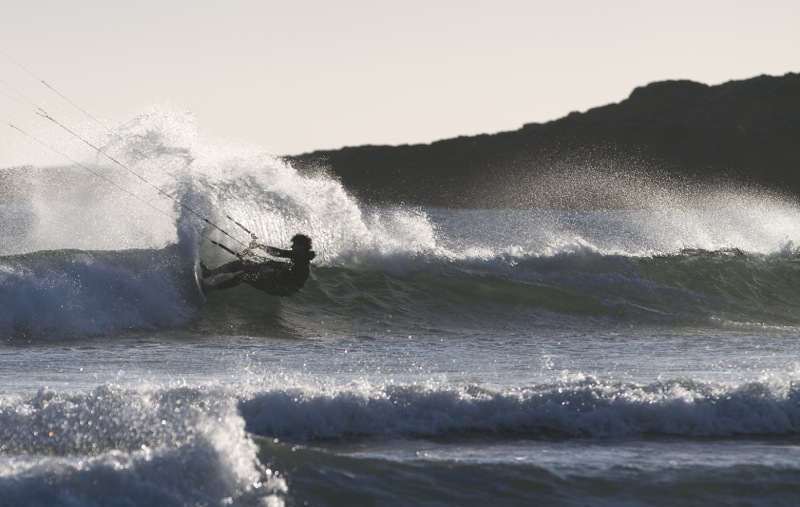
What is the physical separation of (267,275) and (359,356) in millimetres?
4310

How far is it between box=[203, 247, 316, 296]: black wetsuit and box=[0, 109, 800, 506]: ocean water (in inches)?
15.9

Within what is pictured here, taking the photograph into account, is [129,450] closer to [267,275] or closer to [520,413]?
[520,413]

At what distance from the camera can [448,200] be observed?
10169cm

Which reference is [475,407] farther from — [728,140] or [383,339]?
[728,140]

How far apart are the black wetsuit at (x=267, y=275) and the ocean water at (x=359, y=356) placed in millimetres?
404

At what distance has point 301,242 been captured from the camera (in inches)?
722

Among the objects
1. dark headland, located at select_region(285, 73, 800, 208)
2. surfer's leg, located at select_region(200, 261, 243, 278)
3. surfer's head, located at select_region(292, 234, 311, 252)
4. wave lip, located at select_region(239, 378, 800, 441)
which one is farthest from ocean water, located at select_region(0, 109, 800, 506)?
dark headland, located at select_region(285, 73, 800, 208)

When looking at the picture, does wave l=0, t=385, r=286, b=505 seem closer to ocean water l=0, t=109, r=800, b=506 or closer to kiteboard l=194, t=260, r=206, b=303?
ocean water l=0, t=109, r=800, b=506

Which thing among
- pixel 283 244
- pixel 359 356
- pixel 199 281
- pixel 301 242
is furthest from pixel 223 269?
pixel 359 356

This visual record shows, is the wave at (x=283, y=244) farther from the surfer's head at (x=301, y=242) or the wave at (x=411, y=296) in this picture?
the surfer's head at (x=301, y=242)

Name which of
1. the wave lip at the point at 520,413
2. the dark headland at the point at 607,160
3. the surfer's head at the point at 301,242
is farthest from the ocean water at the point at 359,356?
the dark headland at the point at 607,160

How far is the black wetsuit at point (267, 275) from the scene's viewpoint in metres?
18.9

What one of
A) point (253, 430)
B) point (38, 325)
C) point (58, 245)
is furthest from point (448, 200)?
point (253, 430)

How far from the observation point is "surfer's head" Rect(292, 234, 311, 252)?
18281mm
